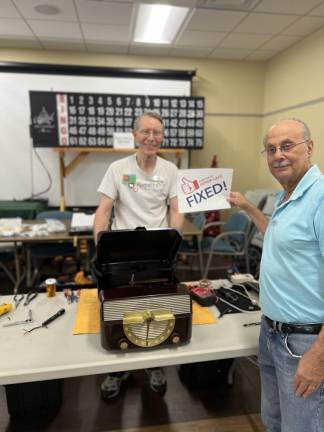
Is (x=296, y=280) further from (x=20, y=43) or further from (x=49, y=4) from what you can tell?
(x=20, y=43)

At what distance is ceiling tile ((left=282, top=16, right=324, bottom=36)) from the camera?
3420mm

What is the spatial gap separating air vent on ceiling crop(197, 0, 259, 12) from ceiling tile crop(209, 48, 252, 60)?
1271 millimetres

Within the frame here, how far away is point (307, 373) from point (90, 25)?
401 cm

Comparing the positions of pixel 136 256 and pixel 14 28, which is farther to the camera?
pixel 14 28

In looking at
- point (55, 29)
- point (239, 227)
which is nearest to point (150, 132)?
point (239, 227)

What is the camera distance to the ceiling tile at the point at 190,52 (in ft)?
14.5

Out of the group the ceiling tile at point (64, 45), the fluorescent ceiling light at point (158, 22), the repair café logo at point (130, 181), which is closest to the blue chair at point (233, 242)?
the repair café logo at point (130, 181)

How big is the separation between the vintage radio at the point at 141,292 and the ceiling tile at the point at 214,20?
301 centimetres

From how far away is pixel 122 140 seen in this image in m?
4.38

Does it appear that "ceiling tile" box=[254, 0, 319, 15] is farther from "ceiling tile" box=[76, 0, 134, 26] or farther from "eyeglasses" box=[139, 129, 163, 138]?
"eyeglasses" box=[139, 129, 163, 138]

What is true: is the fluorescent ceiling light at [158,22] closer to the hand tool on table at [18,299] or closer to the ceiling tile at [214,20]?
the ceiling tile at [214,20]

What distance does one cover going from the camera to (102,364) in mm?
1042

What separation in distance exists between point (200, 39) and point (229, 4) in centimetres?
100

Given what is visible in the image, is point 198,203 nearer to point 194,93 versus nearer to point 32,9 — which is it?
point 32,9
